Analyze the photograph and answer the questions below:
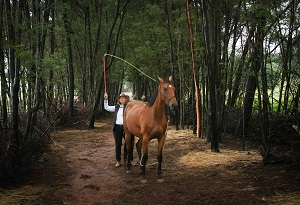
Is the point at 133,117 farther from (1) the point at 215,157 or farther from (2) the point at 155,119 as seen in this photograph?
(1) the point at 215,157

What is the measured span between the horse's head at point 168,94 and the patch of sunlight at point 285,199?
7.43ft

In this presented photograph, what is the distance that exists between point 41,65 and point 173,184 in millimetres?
3770

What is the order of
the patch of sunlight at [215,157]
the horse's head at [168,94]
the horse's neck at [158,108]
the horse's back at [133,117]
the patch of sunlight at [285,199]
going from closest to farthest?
the patch of sunlight at [285,199]
the horse's head at [168,94]
the horse's neck at [158,108]
the horse's back at [133,117]
the patch of sunlight at [215,157]

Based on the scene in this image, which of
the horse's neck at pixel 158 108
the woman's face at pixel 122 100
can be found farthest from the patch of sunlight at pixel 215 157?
the woman's face at pixel 122 100

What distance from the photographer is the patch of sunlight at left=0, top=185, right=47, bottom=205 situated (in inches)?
184

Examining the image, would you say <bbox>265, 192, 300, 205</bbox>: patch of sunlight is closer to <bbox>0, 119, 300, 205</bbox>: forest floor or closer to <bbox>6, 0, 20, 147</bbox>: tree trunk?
<bbox>0, 119, 300, 205</bbox>: forest floor

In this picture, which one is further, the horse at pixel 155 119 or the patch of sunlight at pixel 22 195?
the horse at pixel 155 119

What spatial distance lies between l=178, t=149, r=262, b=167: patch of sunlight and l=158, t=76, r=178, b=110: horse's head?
2169 mm

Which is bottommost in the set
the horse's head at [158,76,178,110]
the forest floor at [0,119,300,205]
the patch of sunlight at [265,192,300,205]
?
the forest floor at [0,119,300,205]

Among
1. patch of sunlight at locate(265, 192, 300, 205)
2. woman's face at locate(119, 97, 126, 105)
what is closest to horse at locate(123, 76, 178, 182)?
woman's face at locate(119, 97, 126, 105)

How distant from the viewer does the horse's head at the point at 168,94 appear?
5.65m

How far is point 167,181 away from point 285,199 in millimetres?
2290

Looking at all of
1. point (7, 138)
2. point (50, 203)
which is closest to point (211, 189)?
point (50, 203)

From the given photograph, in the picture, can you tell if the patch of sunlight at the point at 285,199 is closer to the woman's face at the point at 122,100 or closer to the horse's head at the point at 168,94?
the horse's head at the point at 168,94
